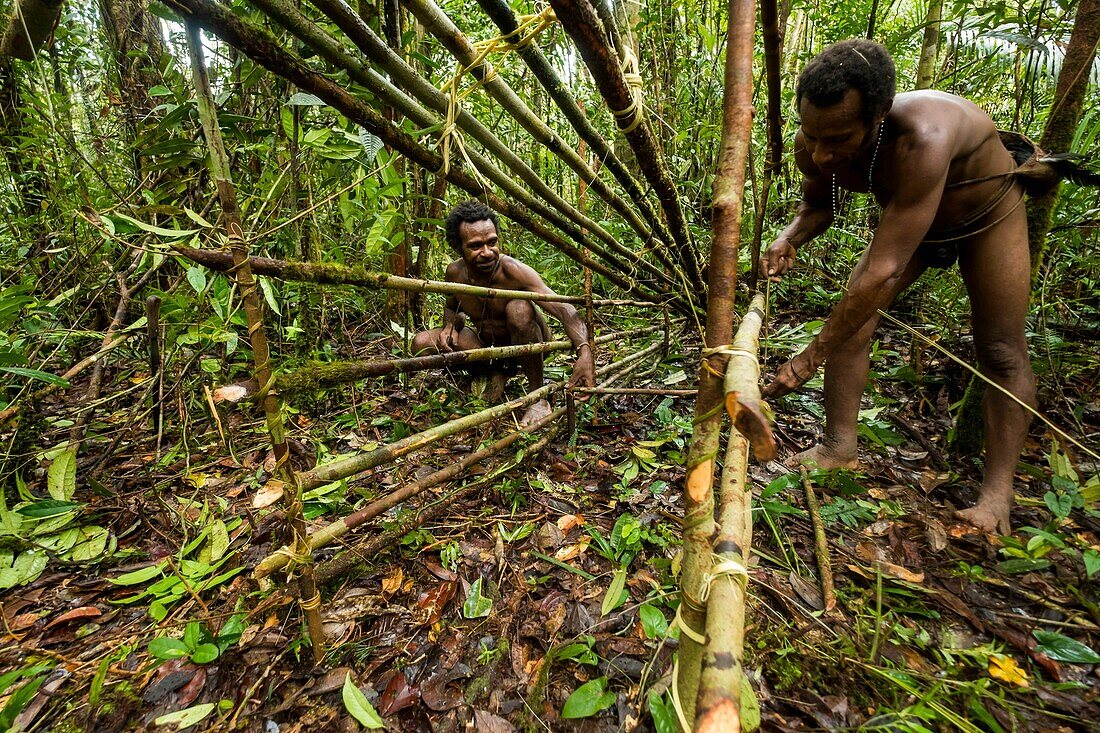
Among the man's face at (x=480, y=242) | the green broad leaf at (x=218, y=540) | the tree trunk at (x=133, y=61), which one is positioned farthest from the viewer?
the man's face at (x=480, y=242)

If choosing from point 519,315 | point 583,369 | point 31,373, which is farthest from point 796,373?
point 31,373

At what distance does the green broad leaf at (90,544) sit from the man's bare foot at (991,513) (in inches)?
141

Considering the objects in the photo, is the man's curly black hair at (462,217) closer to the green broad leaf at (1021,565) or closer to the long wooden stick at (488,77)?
the long wooden stick at (488,77)

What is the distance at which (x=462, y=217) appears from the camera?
2992 millimetres

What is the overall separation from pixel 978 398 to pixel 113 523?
415 cm

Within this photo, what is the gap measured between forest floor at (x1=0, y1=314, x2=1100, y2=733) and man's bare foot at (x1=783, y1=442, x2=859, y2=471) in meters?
0.08

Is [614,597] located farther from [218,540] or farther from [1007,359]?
[1007,359]

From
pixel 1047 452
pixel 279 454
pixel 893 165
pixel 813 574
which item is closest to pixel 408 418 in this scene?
pixel 279 454

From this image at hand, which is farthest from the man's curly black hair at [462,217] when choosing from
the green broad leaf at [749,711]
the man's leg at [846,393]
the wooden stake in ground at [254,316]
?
the green broad leaf at [749,711]

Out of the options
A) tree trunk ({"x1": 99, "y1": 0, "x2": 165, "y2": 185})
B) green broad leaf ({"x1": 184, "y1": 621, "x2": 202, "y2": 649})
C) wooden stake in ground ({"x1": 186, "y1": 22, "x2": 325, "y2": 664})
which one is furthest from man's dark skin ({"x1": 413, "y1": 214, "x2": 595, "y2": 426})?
tree trunk ({"x1": 99, "y1": 0, "x2": 165, "y2": 185})

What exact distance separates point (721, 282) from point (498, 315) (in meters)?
2.61

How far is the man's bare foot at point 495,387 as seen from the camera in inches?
134

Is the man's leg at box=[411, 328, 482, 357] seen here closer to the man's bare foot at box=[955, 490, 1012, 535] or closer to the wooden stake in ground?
the wooden stake in ground

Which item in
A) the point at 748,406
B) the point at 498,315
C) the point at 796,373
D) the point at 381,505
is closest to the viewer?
the point at 748,406
